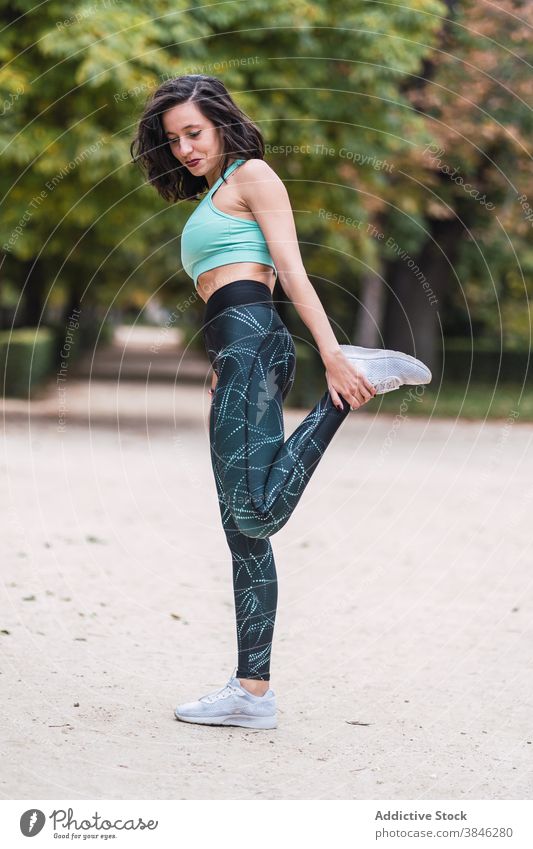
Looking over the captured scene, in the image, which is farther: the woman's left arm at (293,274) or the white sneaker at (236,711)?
the white sneaker at (236,711)

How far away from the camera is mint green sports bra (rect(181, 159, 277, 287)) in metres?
3.83

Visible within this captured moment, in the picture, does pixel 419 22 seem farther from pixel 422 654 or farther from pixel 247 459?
pixel 247 459

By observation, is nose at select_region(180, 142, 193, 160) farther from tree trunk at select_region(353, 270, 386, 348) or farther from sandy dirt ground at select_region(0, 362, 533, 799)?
tree trunk at select_region(353, 270, 386, 348)

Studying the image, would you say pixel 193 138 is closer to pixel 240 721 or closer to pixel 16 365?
pixel 240 721

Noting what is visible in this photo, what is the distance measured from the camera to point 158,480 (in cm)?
1188

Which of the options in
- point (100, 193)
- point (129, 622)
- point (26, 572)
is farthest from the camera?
point (100, 193)

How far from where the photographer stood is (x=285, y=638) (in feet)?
18.7

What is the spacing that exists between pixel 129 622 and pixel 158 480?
601 cm

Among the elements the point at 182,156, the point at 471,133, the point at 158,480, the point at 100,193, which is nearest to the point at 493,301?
the point at 471,133

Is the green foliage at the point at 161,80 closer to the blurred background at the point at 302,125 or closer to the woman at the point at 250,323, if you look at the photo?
the blurred background at the point at 302,125

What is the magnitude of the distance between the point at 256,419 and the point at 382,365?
44 centimetres

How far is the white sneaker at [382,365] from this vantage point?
3.76 m
